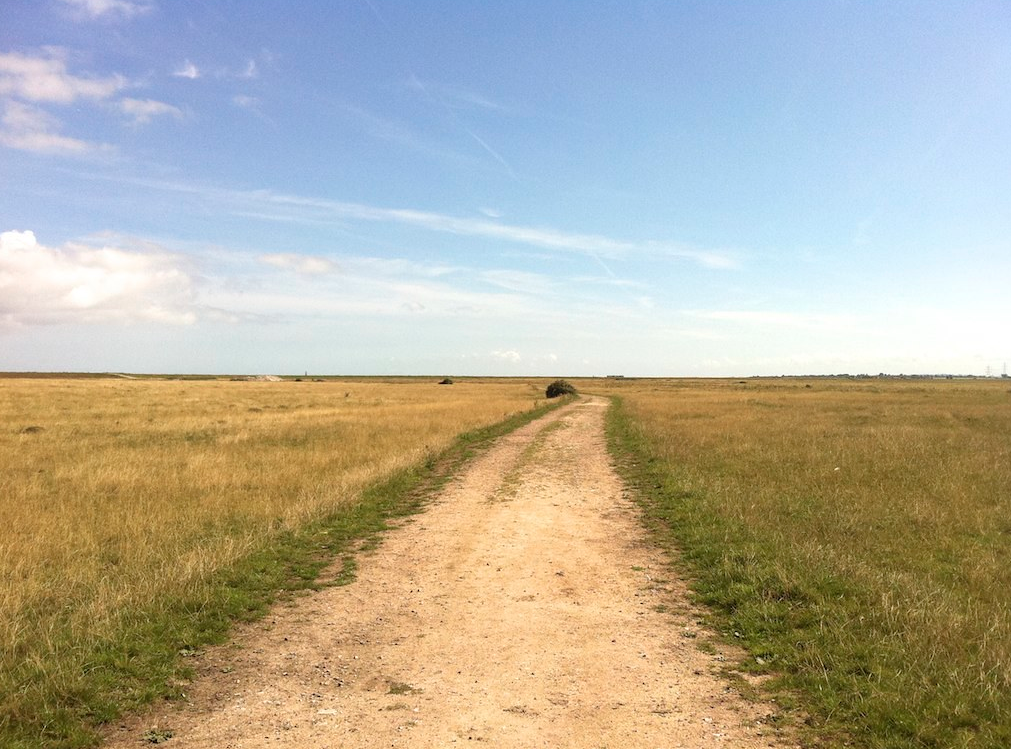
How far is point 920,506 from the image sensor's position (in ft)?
42.0

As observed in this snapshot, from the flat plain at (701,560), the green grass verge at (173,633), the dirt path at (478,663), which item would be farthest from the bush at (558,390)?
the dirt path at (478,663)

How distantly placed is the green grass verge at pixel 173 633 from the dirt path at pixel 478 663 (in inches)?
11.4

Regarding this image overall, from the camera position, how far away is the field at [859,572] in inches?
186

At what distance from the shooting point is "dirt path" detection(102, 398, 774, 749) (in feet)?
14.5

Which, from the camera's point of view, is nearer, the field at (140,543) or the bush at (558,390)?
the field at (140,543)

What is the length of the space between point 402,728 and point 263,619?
2983 mm

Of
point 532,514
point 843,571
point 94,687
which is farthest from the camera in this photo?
point 532,514

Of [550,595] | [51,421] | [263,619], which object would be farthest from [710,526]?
[51,421]

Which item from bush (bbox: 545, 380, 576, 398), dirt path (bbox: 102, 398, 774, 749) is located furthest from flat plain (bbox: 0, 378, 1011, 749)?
bush (bbox: 545, 380, 576, 398)

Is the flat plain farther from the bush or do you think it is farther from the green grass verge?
the bush

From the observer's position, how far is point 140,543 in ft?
32.0

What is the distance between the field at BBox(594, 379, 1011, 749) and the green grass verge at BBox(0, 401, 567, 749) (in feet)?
16.7

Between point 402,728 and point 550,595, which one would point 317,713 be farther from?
point 550,595

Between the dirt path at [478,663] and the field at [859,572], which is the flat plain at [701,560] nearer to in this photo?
the field at [859,572]
